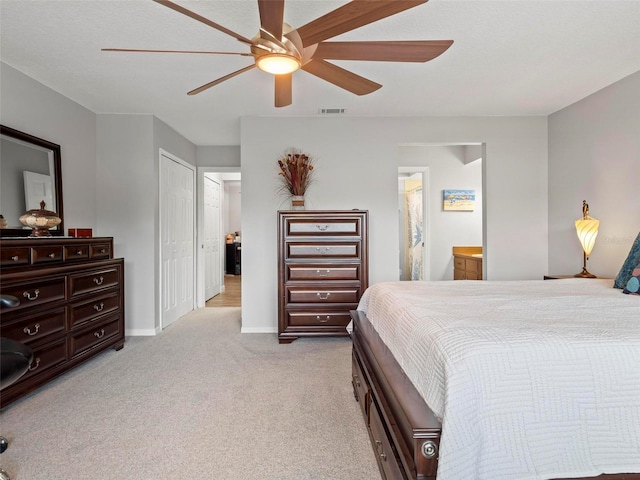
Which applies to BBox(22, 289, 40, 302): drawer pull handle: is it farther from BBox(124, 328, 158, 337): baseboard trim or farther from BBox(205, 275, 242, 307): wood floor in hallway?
BBox(205, 275, 242, 307): wood floor in hallway

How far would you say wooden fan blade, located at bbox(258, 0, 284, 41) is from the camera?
1.46 m

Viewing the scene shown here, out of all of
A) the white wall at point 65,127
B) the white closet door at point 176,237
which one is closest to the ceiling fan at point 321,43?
the white wall at point 65,127

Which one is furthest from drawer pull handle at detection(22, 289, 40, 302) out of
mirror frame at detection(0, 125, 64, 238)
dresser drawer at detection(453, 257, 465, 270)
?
dresser drawer at detection(453, 257, 465, 270)

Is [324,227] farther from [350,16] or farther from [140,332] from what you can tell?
[140,332]

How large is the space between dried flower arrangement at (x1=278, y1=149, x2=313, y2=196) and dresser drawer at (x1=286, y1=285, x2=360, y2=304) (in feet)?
3.43

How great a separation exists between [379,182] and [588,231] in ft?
6.72

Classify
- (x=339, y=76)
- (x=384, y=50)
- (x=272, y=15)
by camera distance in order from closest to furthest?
(x=272, y=15), (x=384, y=50), (x=339, y=76)

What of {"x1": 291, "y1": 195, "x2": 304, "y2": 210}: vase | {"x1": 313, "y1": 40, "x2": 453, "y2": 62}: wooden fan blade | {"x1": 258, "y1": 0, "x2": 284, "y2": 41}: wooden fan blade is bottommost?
{"x1": 291, "y1": 195, "x2": 304, "y2": 210}: vase

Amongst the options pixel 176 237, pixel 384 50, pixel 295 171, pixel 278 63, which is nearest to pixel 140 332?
pixel 176 237

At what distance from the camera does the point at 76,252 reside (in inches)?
116

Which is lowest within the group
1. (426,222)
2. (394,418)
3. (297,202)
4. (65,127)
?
(394,418)

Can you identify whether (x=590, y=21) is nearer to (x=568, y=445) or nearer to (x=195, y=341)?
(x=568, y=445)

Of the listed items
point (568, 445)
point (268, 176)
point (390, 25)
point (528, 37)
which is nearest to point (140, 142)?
point (268, 176)

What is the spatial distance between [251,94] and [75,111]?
1.84 meters
